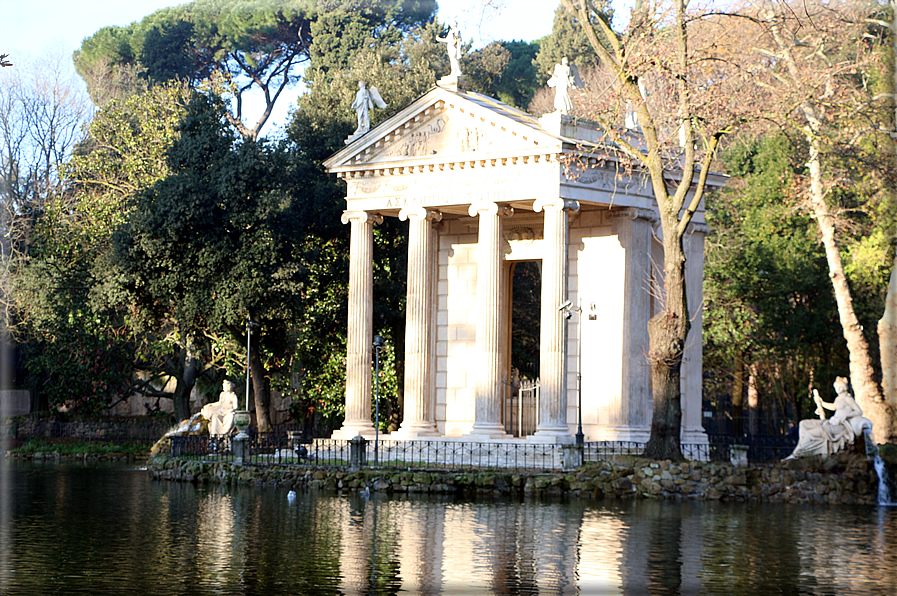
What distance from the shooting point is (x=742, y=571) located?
13.6m

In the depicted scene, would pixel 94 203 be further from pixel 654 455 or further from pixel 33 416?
pixel 654 455

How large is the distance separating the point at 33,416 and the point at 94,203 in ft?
33.2

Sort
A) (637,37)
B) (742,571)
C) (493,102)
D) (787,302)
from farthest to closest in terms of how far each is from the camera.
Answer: (787,302) < (493,102) < (637,37) < (742,571)

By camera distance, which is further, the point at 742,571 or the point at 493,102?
the point at 493,102

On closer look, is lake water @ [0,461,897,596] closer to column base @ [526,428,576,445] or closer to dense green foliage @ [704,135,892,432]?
column base @ [526,428,576,445]

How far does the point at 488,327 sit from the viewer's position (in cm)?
3164

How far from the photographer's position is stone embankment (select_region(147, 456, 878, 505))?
24000mm

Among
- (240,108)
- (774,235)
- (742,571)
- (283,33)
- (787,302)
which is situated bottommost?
(742,571)

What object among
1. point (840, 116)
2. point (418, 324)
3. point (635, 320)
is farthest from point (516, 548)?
point (840, 116)

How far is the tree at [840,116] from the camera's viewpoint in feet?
106

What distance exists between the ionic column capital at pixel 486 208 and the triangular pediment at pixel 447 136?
1390 mm

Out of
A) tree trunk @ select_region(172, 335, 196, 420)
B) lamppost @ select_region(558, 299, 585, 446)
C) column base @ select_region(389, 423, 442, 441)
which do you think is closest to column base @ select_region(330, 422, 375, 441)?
column base @ select_region(389, 423, 442, 441)

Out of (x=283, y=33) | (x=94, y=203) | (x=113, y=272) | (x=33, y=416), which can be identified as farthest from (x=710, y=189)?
(x=283, y=33)

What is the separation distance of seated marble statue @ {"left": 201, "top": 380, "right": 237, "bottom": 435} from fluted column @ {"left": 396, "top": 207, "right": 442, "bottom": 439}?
5.21 m
